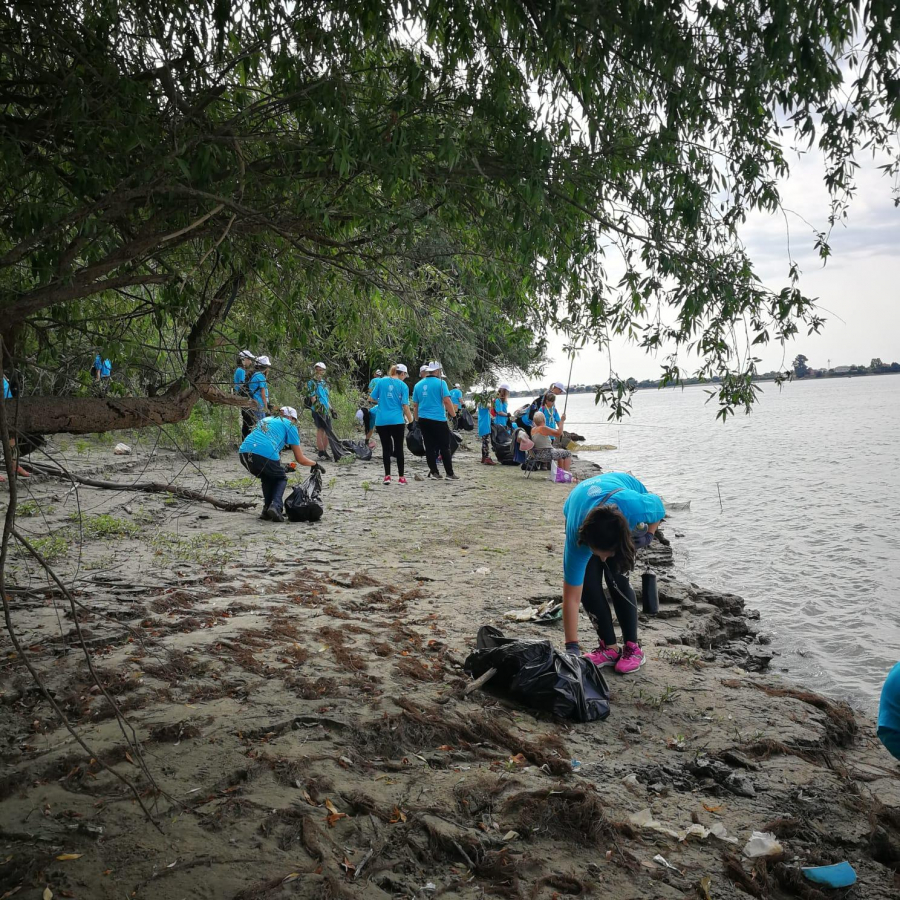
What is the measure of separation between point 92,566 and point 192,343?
123 inches

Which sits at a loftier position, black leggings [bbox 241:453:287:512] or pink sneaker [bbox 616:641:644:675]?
black leggings [bbox 241:453:287:512]

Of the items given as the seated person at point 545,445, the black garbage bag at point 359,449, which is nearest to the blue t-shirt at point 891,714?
the seated person at point 545,445

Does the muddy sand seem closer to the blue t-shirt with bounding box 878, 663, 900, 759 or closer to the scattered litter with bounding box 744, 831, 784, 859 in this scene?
the scattered litter with bounding box 744, 831, 784, 859

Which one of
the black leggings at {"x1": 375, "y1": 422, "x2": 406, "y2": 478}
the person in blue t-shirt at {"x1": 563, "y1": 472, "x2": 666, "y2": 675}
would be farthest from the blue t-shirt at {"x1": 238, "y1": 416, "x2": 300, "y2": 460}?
the person in blue t-shirt at {"x1": 563, "y1": 472, "x2": 666, "y2": 675}

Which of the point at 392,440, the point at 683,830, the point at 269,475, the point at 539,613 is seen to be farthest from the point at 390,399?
the point at 683,830

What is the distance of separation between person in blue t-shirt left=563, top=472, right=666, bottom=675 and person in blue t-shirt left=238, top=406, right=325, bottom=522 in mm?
5026

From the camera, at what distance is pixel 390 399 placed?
13.1 m

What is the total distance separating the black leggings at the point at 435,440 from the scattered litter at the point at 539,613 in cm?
772

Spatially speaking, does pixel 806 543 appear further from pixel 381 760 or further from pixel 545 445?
pixel 381 760

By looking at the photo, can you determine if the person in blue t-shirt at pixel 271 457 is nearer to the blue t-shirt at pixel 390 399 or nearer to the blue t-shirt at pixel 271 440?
the blue t-shirt at pixel 271 440

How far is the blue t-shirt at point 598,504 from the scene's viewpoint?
16.8 ft

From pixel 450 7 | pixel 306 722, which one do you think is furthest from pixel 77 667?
pixel 450 7

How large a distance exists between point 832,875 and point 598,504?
246cm

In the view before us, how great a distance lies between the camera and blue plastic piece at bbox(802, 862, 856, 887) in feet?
11.0
